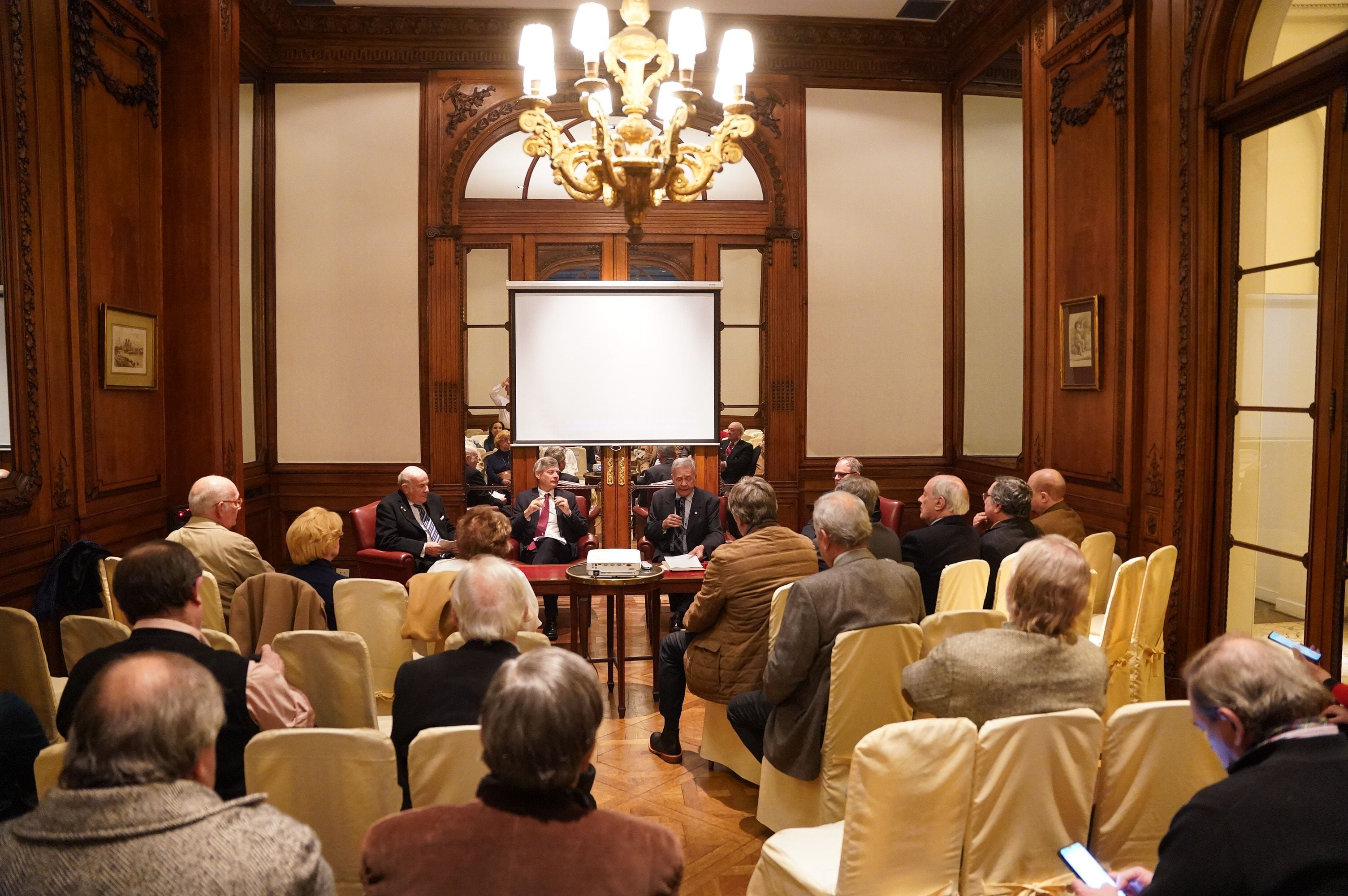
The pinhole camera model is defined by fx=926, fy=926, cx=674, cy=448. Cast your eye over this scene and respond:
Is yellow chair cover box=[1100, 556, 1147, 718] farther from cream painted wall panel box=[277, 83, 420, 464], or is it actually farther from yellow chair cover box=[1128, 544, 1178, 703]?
cream painted wall panel box=[277, 83, 420, 464]

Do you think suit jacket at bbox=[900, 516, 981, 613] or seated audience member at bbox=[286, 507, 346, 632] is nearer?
seated audience member at bbox=[286, 507, 346, 632]

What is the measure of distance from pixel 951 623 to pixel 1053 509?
2126 mm

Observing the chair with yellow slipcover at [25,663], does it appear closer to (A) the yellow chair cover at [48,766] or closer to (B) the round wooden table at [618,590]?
(A) the yellow chair cover at [48,766]

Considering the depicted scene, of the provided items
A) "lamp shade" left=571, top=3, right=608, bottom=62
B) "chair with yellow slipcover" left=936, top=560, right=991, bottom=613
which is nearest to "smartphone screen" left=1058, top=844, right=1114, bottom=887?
"chair with yellow slipcover" left=936, top=560, right=991, bottom=613

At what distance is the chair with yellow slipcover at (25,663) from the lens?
289cm

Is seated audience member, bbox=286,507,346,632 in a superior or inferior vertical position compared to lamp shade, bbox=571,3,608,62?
inferior

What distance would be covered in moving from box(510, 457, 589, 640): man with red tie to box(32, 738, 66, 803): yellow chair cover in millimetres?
3933

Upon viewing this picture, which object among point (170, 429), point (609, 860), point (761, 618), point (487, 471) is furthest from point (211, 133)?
point (609, 860)

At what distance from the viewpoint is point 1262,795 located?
4.81ft

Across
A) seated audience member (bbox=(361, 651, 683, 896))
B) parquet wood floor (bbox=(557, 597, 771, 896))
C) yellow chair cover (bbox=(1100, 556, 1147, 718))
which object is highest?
seated audience member (bbox=(361, 651, 683, 896))

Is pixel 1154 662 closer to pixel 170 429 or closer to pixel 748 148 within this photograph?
pixel 748 148

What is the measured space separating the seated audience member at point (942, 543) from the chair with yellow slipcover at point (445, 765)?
2.65 meters

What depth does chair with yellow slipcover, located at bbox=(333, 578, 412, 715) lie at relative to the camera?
361cm

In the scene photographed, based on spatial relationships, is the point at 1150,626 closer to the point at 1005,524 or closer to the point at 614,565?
the point at 1005,524
